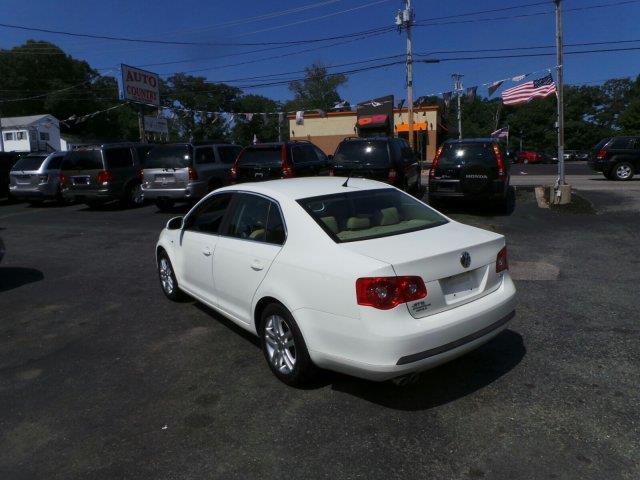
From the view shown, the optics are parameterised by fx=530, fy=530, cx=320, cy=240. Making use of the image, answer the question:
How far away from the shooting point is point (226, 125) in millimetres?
73500

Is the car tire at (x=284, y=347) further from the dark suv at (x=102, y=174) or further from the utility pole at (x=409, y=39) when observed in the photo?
the utility pole at (x=409, y=39)

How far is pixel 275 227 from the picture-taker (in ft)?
13.8

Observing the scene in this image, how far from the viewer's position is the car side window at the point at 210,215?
5035mm

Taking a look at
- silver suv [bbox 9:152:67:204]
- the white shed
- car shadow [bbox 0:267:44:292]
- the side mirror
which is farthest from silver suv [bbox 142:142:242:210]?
the white shed

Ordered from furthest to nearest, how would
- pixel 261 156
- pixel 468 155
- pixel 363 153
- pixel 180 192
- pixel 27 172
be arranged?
pixel 27 172 < pixel 180 192 < pixel 261 156 < pixel 363 153 < pixel 468 155

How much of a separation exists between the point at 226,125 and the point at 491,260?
72.8 m

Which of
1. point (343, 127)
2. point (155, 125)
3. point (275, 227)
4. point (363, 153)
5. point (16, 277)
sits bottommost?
point (16, 277)

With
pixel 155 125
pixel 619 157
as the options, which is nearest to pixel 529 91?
pixel 619 157

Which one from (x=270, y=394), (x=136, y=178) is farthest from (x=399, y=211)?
(x=136, y=178)

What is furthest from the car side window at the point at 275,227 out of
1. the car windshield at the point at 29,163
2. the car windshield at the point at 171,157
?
the car windshield at the point at 29,163

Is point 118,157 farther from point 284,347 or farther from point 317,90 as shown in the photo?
point 317,90

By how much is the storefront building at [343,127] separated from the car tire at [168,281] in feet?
136

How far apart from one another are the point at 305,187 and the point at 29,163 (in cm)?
1590

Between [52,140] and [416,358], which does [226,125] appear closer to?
[52,140]
